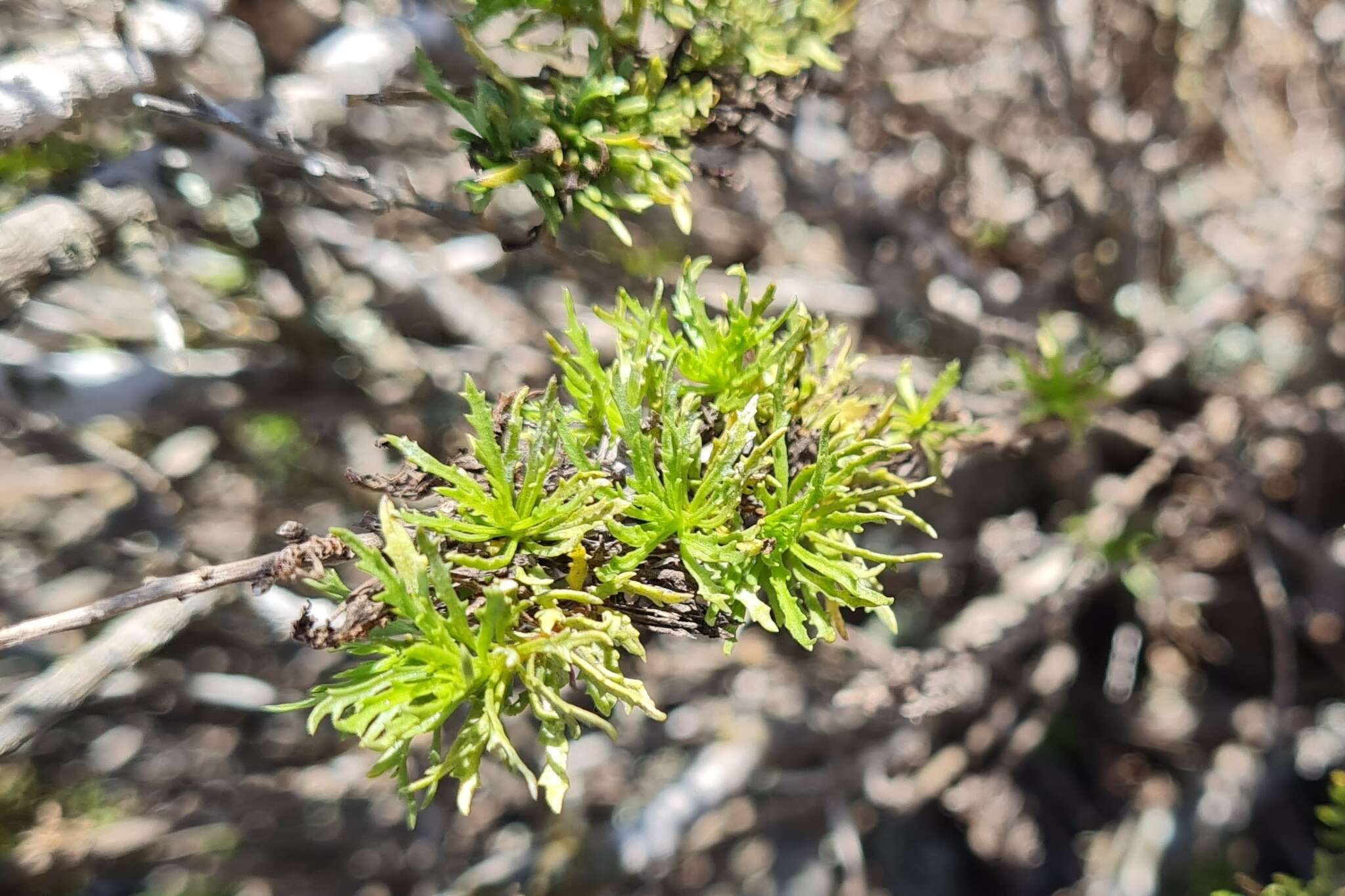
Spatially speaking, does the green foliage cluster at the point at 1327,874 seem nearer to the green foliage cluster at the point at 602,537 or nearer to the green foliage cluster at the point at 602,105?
the green foliage cluster at the point at 602,537

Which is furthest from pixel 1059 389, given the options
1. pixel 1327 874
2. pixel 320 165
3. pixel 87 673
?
pixel 87 673

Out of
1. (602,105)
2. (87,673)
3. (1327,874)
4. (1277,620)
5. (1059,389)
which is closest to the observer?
(602,105)

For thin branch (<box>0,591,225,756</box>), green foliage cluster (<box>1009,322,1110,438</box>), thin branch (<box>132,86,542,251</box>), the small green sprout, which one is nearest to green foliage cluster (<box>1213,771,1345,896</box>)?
green foliage cluster (<box>1009,322,1110,438</box>)

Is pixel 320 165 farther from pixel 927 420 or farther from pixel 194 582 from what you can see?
pixel 927 420

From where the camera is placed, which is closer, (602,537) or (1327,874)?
(602,537)

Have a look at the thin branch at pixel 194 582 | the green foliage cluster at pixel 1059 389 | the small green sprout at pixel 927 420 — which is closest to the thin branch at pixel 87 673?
the thin branch at pixel 194 582

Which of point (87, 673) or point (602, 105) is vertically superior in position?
point (602, 105)

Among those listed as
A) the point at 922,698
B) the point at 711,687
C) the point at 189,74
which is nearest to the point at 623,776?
the point at 711,687
